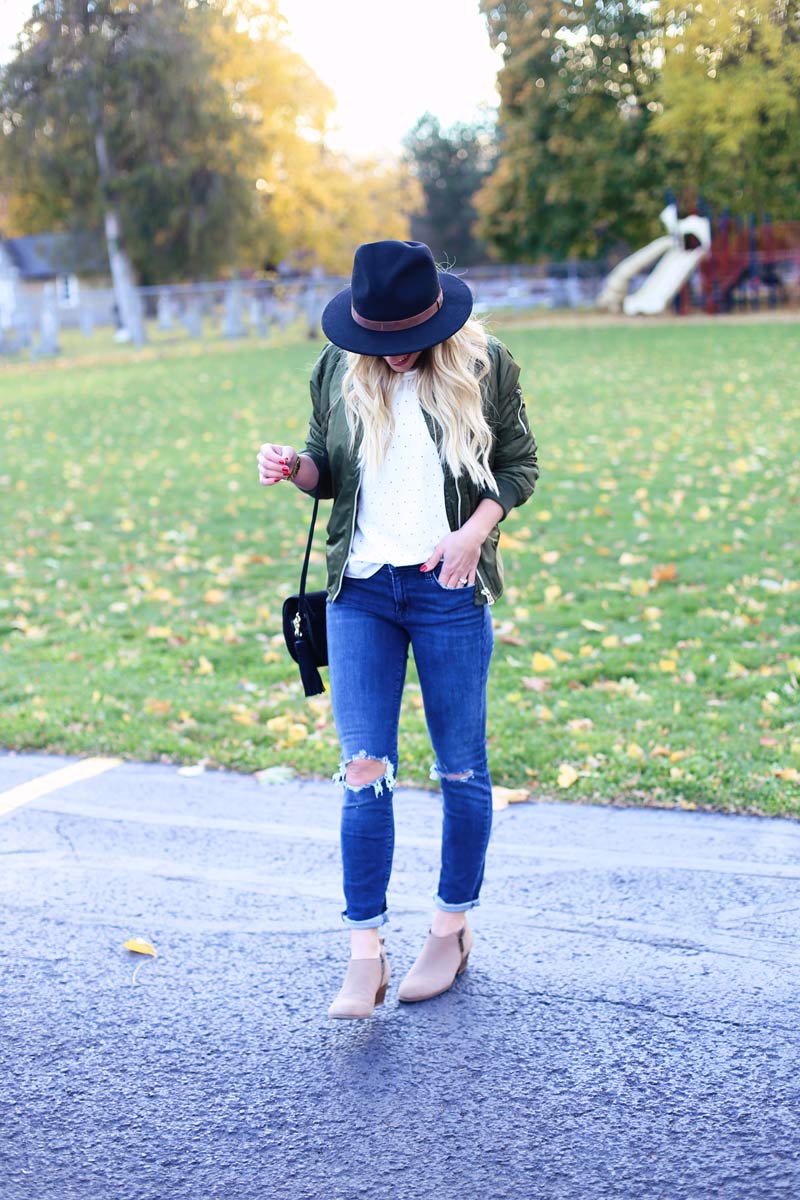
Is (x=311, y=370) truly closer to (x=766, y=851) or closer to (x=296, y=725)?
(x=766, y=851)

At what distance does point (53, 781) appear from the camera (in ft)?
18.2

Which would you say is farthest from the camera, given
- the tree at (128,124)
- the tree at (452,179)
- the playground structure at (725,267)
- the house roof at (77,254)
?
the tree at (452,179)

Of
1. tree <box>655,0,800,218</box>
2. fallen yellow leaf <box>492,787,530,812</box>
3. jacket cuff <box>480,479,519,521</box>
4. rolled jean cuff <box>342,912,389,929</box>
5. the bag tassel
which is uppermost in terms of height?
tree <box>655,0,800,218</box>

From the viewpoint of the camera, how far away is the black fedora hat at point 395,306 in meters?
3.13

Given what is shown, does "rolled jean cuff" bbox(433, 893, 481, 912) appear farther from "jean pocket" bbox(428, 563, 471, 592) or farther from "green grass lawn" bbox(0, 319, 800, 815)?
"green grass lawn" bbox(0, 319, 800, 815)

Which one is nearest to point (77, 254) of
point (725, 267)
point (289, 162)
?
point (289, 162)

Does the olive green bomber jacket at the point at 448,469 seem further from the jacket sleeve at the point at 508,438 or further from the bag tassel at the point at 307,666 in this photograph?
the bag tassel at the point at 307,666

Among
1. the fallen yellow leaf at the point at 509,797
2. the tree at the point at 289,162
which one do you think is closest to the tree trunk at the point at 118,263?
the tree at the point at 289,162

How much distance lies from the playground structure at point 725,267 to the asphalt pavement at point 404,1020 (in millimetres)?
32020

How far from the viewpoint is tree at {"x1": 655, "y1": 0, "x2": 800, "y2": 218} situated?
11.1m

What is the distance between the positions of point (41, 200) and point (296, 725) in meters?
41.5

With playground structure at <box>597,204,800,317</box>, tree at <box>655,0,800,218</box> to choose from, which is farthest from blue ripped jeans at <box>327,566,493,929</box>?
playground structure at <box>597,204,800,317</box>

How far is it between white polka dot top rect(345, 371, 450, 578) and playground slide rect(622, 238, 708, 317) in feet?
111

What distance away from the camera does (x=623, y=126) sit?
4000 centimetres
